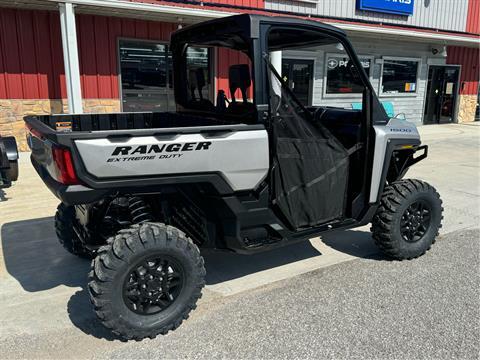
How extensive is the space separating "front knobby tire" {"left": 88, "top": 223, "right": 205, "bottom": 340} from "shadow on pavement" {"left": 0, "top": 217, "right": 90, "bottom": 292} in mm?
1019

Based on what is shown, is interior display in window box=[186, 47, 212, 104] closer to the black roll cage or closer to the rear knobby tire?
the black roll cage

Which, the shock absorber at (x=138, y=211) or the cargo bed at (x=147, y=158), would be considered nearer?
the cargo bed at (x=147, y=158)

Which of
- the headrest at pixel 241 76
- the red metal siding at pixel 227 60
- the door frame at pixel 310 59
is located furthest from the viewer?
the door frame at pixel 310 59

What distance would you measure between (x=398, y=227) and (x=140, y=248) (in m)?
2.43

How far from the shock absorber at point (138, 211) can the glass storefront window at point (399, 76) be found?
13186mm

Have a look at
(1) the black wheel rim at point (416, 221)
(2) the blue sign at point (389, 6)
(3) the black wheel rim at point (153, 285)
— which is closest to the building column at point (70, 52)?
(3) the black wheel rim at point (153, 285)

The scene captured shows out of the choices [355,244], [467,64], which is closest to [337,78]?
[467,64]

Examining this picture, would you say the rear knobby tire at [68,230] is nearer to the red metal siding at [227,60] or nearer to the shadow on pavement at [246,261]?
the shadow on pavement at [246,261]

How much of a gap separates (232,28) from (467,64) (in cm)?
1680

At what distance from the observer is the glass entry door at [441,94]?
1638cm

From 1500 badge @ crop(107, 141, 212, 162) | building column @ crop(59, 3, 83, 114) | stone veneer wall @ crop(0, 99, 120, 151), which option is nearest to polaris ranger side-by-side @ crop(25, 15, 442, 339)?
1500 badge @ crop(107, 141, 212, 162)

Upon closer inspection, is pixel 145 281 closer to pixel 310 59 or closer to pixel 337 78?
pixel 310 59

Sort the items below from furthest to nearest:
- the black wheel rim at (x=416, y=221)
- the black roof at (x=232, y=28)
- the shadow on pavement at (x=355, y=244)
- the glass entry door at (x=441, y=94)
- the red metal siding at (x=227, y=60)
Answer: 1. the glass entry door at (x=441, y=94)
2. the shadow on pavement at (x=355, y=244)
3. the black wheel rim at (x=416, y=221)
4. the red metal siding at (x=227, y=60)
5. the black roof at (x=232, y=28)

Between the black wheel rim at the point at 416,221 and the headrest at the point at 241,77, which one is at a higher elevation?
the headrest at the point at 241,77
